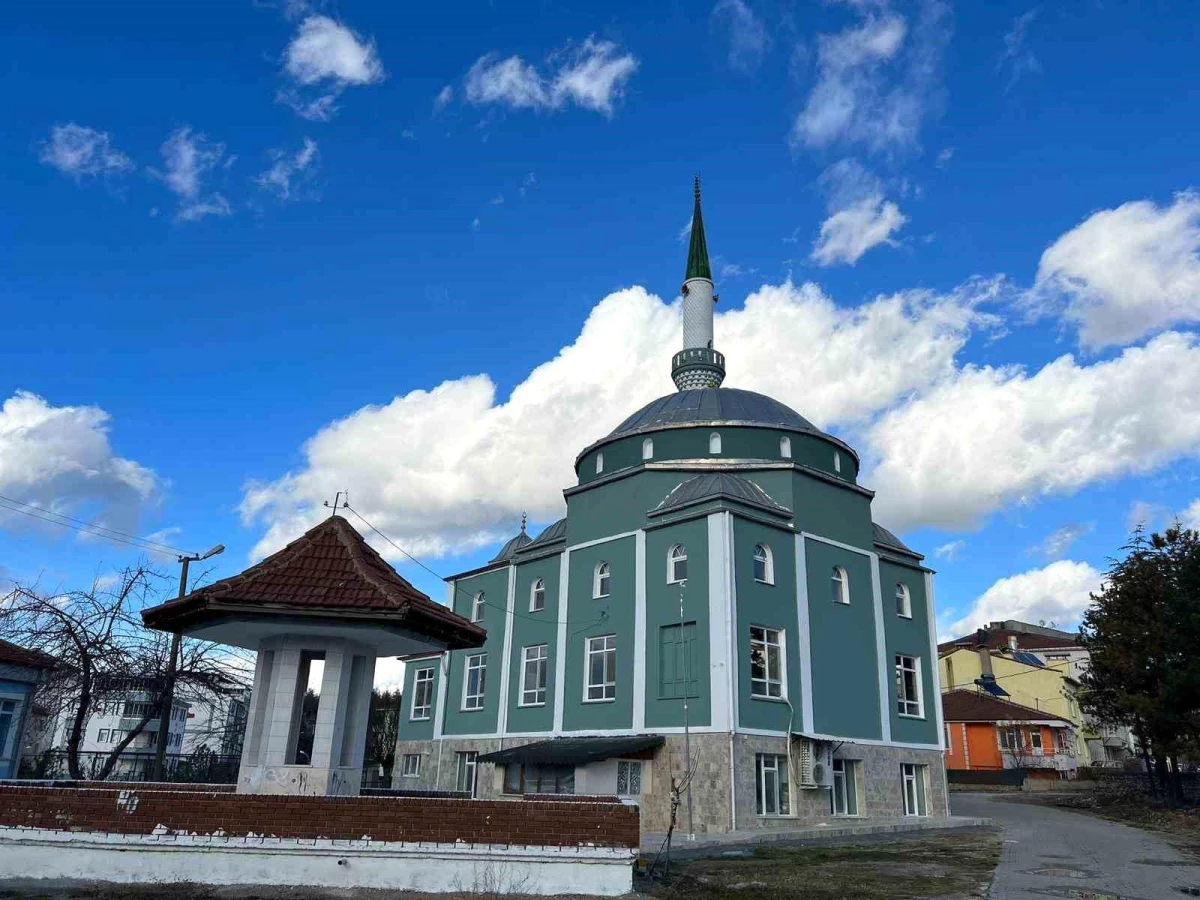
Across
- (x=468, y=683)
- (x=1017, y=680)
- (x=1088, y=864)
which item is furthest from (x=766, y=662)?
(x=1017, y=680)

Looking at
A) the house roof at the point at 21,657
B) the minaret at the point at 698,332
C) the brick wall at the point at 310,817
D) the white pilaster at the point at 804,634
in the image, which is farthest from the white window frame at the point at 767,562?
the house roof at the point at 21,657

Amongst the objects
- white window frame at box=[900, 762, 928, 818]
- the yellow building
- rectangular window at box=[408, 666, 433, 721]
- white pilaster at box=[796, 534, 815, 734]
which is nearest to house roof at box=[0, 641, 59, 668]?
rectangular window at box=[408, 666, 433, 721]

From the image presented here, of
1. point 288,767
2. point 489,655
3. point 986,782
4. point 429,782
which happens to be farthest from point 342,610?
point 986,782

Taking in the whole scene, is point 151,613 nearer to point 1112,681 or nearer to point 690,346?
point 690,346

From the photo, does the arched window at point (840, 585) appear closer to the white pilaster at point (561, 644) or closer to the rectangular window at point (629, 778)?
the rectangular window at point (629, 778)

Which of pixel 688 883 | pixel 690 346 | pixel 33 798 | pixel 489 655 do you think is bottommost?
pixel 688 883

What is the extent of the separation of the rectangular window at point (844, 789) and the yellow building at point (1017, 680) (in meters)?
30.8

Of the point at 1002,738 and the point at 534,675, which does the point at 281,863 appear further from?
the point at 1002,738

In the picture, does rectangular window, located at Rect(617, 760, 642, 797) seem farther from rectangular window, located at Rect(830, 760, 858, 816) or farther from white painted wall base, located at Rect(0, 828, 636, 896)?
white painted wall base, located at Rect(0, 828, 636, 896)

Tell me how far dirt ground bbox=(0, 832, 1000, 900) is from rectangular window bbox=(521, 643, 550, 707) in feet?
35.2

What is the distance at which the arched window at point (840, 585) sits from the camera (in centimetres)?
2552

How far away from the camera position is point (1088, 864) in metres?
14.5

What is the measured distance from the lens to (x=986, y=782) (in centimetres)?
4328

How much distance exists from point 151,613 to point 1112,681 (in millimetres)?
28374
